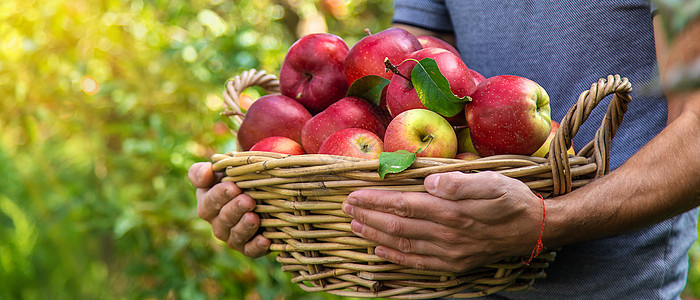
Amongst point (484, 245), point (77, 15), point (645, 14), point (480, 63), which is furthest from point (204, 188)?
point (77, 15)

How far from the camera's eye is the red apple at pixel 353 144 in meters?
0.89

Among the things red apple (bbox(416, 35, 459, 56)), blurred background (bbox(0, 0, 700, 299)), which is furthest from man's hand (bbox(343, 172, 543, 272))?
blurred background (bbox(0, 0, 700, 299))

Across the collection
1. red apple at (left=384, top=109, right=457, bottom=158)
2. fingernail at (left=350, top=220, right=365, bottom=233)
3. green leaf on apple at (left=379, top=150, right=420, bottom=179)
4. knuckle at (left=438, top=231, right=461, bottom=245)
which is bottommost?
fingernail at (left=350, top=220, right=365, bottom=233)

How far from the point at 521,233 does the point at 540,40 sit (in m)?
0.53

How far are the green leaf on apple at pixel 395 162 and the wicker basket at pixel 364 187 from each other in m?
0.01

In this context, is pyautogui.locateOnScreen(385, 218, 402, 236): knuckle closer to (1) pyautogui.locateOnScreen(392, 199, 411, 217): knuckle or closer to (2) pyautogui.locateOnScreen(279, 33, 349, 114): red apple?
(1) pyautogui.locateOnScreen(392, 199, 411, 217): knuckle

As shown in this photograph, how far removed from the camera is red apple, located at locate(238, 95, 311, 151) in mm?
1094

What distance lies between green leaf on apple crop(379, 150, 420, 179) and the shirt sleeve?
28.9 inches

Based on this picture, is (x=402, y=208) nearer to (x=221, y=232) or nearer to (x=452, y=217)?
(x=452, y=217)

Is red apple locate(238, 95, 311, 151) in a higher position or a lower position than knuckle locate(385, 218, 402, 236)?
lower

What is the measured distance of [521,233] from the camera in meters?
0.79

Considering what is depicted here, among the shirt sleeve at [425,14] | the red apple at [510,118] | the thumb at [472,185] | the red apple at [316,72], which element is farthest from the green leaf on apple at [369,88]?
the shirt sleeve at [425,14]

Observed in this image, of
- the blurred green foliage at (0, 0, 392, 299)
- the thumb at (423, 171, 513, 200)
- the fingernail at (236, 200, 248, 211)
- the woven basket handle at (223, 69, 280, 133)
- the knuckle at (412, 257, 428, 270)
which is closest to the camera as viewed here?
the thumb at (423, 171, 513, 200)

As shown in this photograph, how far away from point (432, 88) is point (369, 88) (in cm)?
19
